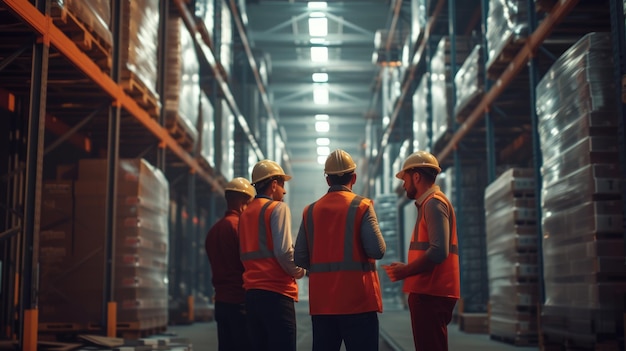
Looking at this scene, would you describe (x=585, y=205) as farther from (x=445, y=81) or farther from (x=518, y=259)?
(x=445, y=81)

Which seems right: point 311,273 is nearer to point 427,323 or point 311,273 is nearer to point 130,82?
point 427,323

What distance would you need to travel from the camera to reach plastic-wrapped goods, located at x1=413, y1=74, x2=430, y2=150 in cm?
1533

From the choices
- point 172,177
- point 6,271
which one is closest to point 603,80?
point 6,271

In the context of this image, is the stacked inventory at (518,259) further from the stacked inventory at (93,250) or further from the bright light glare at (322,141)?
the bright light glare at (322,141)

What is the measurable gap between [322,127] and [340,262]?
3299 centimetres

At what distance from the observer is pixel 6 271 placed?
29.2 ft

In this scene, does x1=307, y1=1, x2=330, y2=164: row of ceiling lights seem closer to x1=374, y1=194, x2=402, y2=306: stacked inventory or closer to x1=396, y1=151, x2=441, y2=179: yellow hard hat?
x1=374, y1=194, x2=402, y2=306: stacked inventory

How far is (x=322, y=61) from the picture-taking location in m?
26.9

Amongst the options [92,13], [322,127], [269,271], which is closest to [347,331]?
[269,271]

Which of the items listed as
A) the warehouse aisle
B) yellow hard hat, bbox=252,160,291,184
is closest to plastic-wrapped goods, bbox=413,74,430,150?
the warehouse aisle

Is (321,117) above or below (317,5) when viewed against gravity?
below

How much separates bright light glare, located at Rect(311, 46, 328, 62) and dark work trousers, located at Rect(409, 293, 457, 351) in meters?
22.8

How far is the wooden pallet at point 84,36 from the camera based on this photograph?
22.4 feet

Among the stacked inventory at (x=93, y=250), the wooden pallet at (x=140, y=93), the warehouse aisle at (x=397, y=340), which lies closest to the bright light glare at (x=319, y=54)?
the warehouse aisle at (x=397, y=340)
